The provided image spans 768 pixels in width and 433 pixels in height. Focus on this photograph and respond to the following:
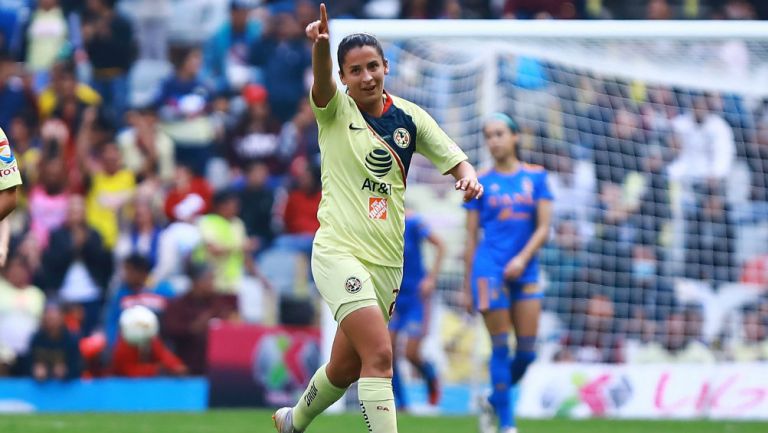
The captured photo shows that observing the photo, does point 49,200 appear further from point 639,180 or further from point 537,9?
point 537,9

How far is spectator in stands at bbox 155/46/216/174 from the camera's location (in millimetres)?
17750

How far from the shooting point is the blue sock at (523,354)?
1042 centimetres

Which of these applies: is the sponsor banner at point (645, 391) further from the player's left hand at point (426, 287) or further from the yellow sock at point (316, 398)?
the yellow sock at point (316, 398)

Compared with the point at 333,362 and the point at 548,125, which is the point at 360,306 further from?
the point at 548,125

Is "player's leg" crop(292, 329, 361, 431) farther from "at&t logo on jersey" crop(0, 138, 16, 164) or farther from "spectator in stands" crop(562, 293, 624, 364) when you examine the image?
"spectator in stands" crop(562, 293, 624, 364)

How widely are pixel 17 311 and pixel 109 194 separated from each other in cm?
216

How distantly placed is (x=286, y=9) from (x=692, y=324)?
8.14m

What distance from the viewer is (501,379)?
10.4m

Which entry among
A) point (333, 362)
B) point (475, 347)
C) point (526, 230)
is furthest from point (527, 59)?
point (333, 362)

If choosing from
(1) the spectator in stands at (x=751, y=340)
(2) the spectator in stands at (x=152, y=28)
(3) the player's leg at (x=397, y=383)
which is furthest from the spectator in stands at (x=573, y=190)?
(2) the spectator in stands at (x=152, y=28)

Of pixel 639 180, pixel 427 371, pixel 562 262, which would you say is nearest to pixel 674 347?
pixel 562 262

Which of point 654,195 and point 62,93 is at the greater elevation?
point 62,93

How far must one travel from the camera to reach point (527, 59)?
14586 millimetres

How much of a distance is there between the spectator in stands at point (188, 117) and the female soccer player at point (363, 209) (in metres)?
10.1
